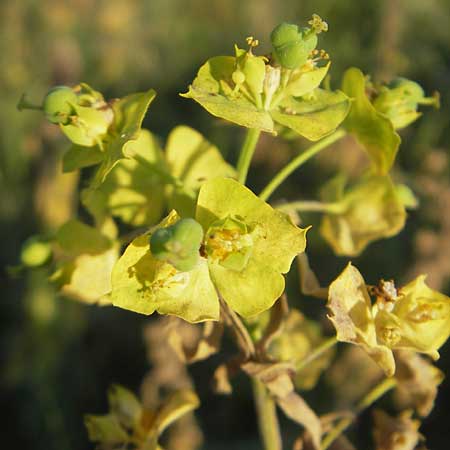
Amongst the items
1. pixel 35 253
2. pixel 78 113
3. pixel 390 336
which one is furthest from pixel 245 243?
pixel 35 253

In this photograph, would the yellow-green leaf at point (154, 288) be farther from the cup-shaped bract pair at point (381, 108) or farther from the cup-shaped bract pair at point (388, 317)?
the cup-shaped bract pair at point (381, 108)

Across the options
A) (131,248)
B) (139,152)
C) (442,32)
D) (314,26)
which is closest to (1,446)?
(139,152)

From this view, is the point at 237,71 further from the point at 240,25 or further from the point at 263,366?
the point at 240,25

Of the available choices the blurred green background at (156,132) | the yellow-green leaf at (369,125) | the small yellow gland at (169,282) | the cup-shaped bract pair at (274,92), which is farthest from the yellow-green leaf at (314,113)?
the blurred green background at (156,132)

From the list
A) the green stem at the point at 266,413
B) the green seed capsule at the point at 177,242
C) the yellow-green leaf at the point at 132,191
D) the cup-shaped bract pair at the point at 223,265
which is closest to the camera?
the green seed capsule at the point at 177,242

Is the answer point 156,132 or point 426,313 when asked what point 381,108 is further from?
point 156,132

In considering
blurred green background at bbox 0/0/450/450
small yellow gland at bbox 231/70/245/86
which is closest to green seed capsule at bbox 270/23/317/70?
small yellow gland at bbox 231/70/245/86

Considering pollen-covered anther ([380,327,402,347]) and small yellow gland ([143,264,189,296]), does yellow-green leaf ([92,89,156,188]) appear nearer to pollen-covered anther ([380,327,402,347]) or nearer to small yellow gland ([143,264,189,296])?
small yellow gland ([143,264,189,296])
